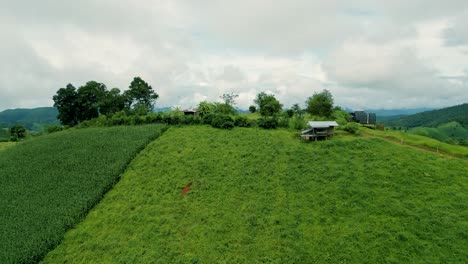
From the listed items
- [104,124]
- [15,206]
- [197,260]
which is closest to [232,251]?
[197,260]

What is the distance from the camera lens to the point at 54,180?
2731 cm

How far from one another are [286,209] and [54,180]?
75.1ft

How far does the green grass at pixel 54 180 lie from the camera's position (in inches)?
829

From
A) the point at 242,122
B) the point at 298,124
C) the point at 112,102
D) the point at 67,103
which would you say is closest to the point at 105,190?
the point at 242,122

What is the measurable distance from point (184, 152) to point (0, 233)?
637 inches

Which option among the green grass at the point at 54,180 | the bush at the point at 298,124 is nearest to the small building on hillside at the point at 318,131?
the bush at the point at 298,124

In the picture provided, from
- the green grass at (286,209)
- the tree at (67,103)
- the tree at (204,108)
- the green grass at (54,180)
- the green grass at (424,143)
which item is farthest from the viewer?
the tree at (67,103)

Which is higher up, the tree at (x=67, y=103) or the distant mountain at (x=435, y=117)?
the tree at (x=67, y=103)

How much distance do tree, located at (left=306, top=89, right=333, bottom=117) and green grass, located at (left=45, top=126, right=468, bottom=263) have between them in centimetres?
1148

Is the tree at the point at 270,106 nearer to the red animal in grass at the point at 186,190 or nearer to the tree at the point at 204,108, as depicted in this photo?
the tree at the point at 204,108

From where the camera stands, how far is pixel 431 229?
632 inches

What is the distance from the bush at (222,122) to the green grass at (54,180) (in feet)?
22.6

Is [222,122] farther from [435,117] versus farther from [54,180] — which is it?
[435,117]

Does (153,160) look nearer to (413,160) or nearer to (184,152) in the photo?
(184,152)
